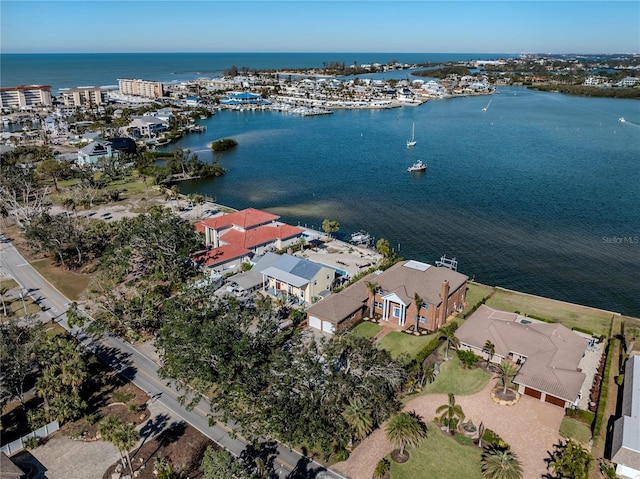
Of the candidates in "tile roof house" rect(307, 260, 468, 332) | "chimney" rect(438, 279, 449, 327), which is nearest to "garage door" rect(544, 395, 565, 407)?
"tile roof house" rect(307, 260, 468, 332)

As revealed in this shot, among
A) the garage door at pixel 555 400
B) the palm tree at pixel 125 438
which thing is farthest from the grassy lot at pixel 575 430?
the palm tree at pixel 125 438

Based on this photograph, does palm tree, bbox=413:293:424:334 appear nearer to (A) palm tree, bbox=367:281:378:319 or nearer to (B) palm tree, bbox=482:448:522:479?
(A) palm tree, bbox=367:281:378:319

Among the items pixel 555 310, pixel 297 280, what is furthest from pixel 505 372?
pixel 297 280

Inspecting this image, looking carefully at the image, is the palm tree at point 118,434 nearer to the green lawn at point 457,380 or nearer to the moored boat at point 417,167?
the green lawn at point 457,380

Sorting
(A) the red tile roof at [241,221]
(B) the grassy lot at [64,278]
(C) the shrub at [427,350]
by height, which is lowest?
(B) the grassy lot at [64,278]

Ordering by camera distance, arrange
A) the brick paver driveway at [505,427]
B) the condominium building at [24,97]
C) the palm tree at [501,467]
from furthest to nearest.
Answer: the condominium building at [24,97]
the brick paver driveway at [505,427]
the palm tree at [501,467]

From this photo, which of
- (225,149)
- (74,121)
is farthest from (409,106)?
(74,121)

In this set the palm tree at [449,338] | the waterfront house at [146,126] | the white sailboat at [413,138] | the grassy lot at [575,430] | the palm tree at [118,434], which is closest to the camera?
the palm tree at [118,434]

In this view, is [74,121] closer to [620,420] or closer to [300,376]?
[300,376]
